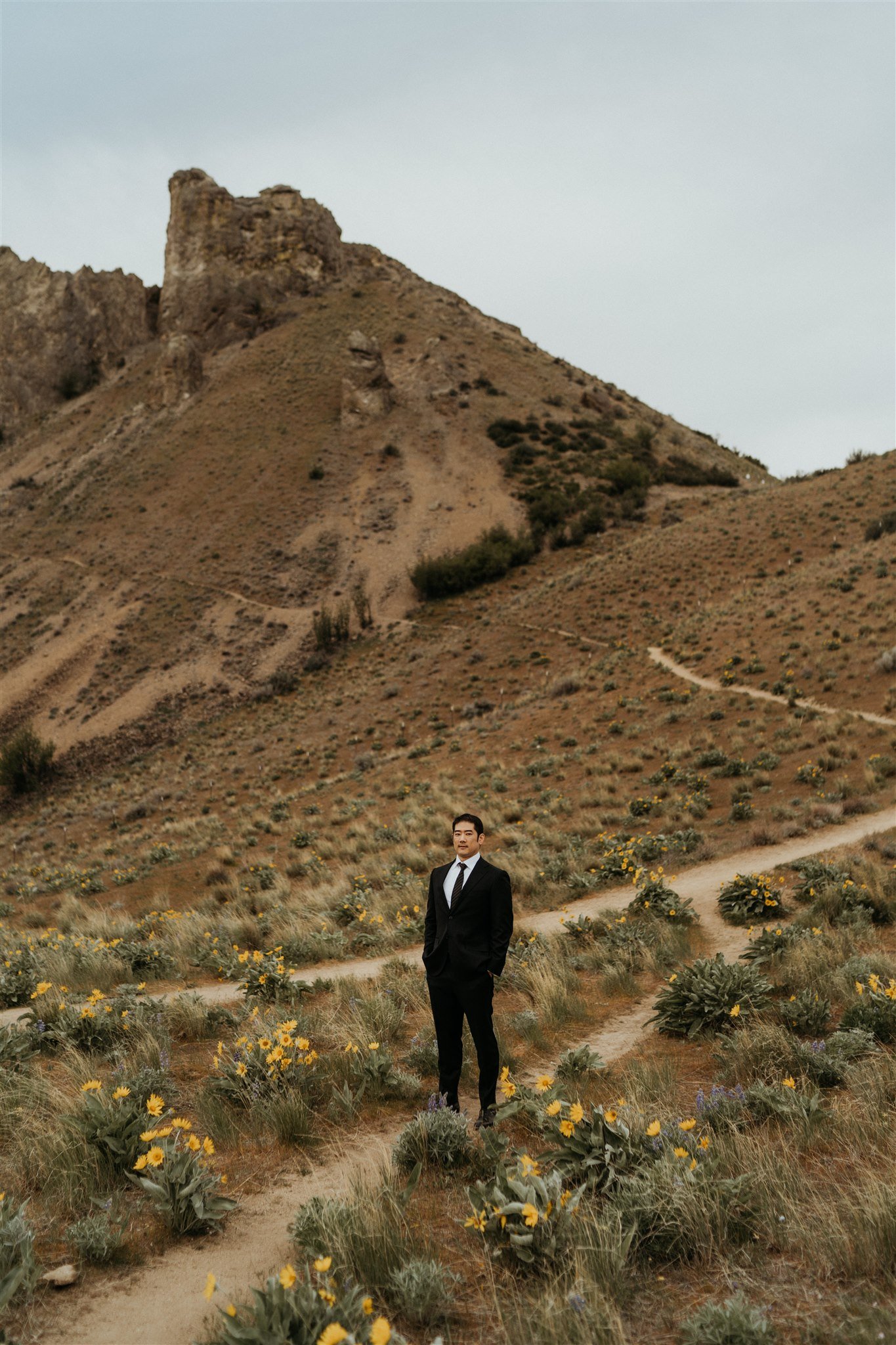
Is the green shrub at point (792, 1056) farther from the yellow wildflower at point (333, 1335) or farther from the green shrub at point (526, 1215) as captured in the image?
the yellow wildflower at point (333, 1335)

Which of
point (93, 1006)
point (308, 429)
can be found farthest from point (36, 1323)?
point (308, 429)

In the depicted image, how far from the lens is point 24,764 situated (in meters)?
35.7

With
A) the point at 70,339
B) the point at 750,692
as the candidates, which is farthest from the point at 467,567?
the point at 70,339

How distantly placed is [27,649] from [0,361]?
48920mm

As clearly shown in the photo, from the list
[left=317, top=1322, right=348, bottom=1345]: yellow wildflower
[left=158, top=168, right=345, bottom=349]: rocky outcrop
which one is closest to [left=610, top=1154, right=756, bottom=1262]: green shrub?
[left=317, top=1322, right=348, bottom=1345]: yellow wildflower

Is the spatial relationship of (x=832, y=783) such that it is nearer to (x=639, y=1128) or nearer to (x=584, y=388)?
(x=639, y=1128)

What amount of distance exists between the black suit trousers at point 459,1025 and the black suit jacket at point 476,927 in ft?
0.19

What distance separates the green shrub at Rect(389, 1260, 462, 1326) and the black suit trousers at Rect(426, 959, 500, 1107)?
1718mm

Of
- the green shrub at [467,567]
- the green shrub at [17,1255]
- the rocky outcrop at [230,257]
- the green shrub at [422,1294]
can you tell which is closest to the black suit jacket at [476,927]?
the green shrub at [422,1294]

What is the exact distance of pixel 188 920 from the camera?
1212 cm

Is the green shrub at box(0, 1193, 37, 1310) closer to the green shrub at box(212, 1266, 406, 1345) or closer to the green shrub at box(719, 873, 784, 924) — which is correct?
the green shrub at box(212, 1266, 406, 1345)

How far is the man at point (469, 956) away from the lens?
4645mm

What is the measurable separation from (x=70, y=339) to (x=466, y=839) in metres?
89.5

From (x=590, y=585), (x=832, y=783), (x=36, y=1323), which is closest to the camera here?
(x=36, y=1323)
